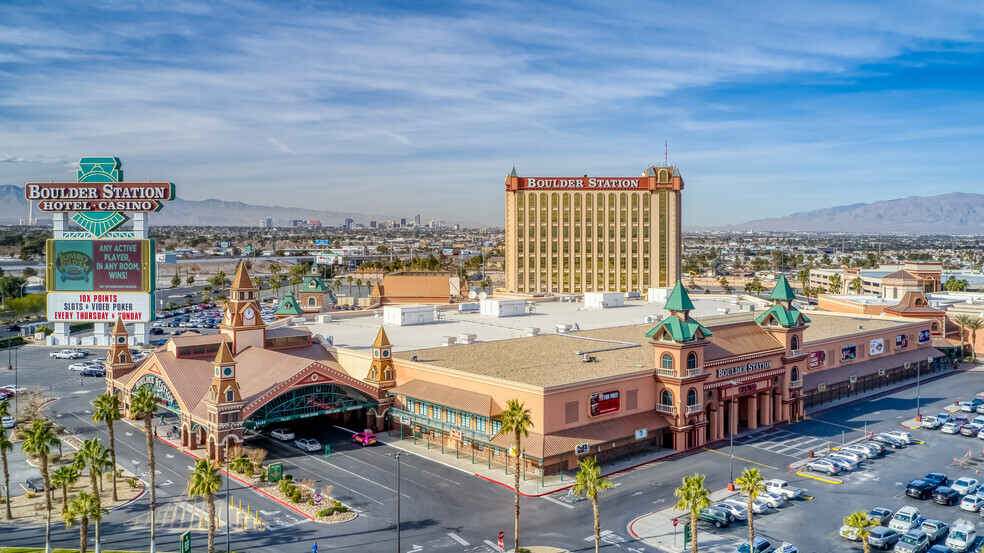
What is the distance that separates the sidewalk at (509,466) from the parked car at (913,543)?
2079cm

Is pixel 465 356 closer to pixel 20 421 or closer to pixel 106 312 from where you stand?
pixel 20 421

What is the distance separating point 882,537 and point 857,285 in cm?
14658

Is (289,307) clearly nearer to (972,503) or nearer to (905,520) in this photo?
(905,520)

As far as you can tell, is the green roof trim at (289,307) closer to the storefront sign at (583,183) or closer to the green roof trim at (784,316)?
the storefront sign at (583,183)

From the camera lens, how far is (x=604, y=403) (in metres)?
64.1

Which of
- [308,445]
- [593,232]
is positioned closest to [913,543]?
[308,445]

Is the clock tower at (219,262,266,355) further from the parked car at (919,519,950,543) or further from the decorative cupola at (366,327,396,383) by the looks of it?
the parked car at (919,519,950,543)

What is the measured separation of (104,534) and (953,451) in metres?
70.1

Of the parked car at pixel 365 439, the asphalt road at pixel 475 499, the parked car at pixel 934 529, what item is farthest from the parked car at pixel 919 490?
the parked car at pixel 365 439

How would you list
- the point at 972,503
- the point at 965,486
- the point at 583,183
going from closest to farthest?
the point at 972,503 → the point at 965,486 → the point at 583,183

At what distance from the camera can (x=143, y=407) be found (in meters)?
54.9

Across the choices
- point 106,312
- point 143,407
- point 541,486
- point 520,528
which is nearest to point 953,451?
point 541,486

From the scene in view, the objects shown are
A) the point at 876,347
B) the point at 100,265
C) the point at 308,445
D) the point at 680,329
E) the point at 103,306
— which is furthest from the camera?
the point at 103,306

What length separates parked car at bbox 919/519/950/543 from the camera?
49.1 m
